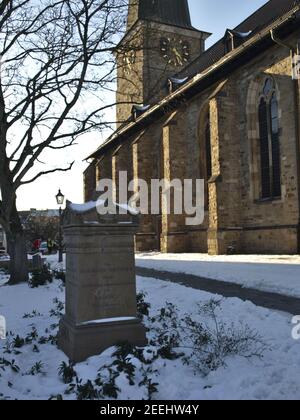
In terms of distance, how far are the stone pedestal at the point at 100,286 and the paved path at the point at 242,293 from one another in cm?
279

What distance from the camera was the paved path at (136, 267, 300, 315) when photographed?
6911 mm

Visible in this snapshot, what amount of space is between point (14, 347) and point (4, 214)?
714cm

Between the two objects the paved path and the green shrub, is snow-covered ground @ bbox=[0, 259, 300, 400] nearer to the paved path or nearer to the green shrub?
the paved path

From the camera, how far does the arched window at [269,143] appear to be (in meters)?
16.9

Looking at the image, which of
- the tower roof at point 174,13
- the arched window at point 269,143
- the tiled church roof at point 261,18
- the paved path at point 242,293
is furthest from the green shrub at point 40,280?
the tower roof at point 174,13

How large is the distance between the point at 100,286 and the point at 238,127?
15.1 m

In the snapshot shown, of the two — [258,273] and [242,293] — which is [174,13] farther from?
[242,293]

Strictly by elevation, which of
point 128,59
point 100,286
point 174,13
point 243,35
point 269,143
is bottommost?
point 100,286

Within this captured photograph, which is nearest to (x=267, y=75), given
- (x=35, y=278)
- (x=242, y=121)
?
(x=242, y=121)

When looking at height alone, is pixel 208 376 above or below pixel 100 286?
below

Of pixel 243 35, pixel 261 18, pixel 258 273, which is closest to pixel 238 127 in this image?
pixel 243 35

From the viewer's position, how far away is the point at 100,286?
194 inches

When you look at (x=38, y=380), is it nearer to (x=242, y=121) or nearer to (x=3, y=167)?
(x=3, y=167)

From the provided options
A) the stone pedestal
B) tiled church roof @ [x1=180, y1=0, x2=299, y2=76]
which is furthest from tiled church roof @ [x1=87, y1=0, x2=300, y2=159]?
the stone pedestal
